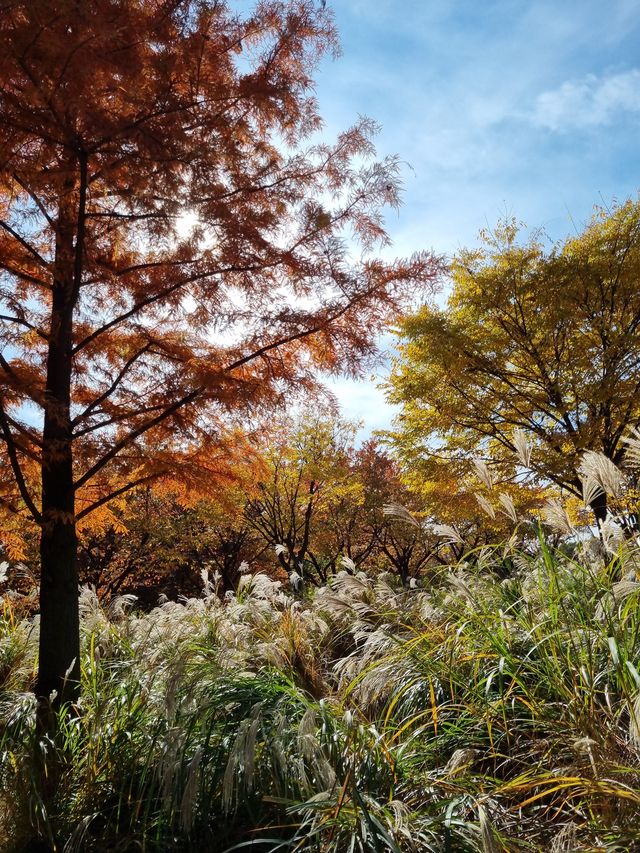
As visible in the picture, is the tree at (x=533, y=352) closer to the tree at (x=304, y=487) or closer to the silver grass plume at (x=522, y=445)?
the tree at (x=304, y=487)

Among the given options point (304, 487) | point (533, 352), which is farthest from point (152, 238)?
point (304, 487)

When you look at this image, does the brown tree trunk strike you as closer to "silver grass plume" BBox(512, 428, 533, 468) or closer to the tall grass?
the tall grass

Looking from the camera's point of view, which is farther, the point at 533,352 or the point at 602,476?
the point at 533,352

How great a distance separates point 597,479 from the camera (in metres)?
3.12

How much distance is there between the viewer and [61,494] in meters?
5.19

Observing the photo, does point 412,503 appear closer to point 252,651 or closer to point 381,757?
point 252,651

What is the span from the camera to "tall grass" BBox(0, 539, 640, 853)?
244 cm

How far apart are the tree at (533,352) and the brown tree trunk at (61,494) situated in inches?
333

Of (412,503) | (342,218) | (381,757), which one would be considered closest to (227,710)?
(381,757)

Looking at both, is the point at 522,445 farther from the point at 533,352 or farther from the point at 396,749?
the point at 533,352

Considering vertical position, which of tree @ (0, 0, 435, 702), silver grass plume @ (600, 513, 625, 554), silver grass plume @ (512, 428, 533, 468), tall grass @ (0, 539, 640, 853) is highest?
tree @ (0, 0, 435, 702)

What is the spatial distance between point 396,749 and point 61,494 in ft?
11.6

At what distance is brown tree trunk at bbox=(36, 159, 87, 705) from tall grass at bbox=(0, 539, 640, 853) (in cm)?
36

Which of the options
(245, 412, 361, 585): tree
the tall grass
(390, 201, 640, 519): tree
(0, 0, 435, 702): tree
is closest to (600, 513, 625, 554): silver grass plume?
the tall grass
